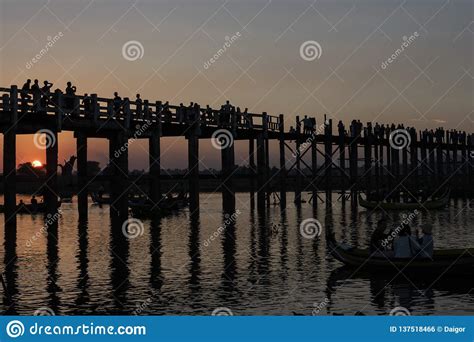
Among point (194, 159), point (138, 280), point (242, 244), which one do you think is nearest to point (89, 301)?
point (138, 280)

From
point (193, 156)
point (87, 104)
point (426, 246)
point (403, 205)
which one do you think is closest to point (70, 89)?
point (87, 104)

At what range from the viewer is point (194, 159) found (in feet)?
136

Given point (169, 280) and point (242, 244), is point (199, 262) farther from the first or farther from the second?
point (242, 244)

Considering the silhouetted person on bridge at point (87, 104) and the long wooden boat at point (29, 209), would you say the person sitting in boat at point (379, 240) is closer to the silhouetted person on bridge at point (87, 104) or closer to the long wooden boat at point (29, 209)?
the silhouetted person on bridge at point (87, 104)

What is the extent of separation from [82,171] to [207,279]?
1888cm

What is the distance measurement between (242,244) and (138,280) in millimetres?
9530

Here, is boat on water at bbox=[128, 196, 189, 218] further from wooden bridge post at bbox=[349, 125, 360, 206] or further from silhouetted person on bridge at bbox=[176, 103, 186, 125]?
wooden bridge post at bbox=[349, 125, 360, 206]

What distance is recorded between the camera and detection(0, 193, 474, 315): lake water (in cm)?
1783

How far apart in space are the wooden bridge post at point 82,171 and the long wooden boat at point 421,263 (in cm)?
1781

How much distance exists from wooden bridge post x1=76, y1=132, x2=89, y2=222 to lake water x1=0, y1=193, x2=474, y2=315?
2.95 meters

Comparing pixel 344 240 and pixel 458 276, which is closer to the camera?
→ pixel 458 276

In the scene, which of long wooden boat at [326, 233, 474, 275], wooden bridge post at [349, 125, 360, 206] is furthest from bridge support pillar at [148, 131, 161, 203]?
wooden bridge post at [349, 125, 360, 206]

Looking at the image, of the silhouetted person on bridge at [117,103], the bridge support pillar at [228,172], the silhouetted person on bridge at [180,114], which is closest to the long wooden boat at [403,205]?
the bridge support pillar at [228,172]
